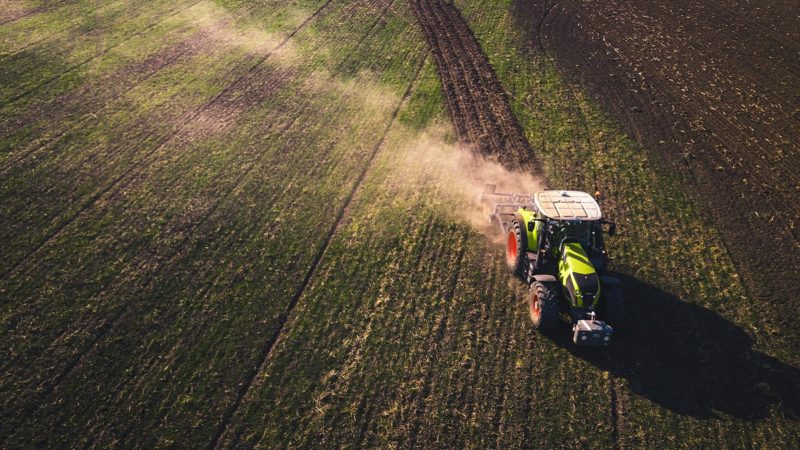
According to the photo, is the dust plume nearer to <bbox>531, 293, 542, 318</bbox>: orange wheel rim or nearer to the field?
the field

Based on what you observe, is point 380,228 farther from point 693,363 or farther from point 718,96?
point 718,96

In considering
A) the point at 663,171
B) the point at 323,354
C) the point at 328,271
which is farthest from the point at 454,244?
the point at 663,171

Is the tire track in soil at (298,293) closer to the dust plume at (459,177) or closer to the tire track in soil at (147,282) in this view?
the dust plume at (459,177)

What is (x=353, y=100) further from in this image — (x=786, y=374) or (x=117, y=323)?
(x=786, y=374)

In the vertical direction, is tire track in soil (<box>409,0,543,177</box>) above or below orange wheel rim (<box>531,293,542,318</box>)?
above

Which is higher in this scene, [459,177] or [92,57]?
[459,177]

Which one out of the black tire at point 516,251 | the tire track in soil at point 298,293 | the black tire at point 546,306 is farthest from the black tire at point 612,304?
the tire track in soil at point 298,293

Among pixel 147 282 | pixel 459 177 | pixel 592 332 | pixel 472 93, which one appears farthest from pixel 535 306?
pixel 472 93

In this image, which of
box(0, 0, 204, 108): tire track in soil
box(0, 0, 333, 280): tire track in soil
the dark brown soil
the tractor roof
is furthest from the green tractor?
box(0, 0, 204, 108): tire track in soil
